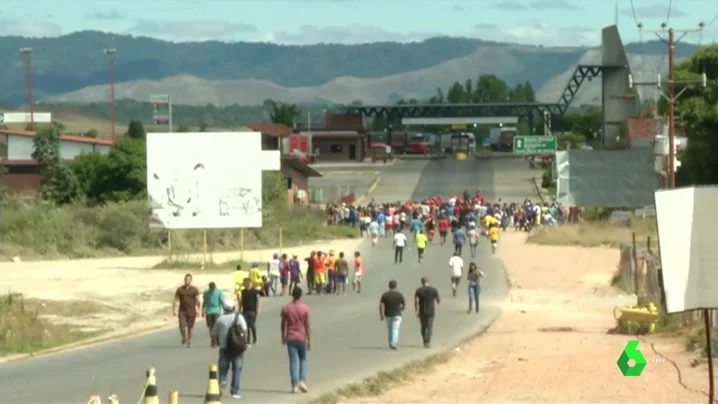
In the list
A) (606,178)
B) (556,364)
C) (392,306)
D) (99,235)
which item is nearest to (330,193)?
(606,178)

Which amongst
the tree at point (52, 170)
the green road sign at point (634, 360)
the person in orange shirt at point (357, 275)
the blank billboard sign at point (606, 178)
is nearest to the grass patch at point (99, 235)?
the blank billboard sign at point (606, 178)

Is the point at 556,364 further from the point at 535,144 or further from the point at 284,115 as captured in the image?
the point at 284,115

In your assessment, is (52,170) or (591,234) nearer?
(591,234)

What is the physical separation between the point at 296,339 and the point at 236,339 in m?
1.09

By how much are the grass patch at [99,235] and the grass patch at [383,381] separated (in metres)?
32.2

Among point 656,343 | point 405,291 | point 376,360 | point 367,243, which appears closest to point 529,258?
point 367,243

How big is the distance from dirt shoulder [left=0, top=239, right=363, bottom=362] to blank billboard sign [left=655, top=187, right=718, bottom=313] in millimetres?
16720

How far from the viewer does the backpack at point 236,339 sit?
18.2 metres

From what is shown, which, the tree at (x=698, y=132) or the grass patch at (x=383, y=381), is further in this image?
the tree at (x=698, y=132)

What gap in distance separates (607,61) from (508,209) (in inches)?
1198

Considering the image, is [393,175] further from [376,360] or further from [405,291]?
[376,360]

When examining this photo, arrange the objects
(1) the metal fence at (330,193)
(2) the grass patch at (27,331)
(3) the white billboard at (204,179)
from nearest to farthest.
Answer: (2) the grass patch at (27,331), (3) the white billboard at (204,179), (1) the metal fence at (330,193)

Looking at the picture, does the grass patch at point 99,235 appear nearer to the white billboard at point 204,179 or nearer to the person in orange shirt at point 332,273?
the white billboard at point 204,179

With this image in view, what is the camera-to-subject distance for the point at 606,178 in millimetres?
61094
